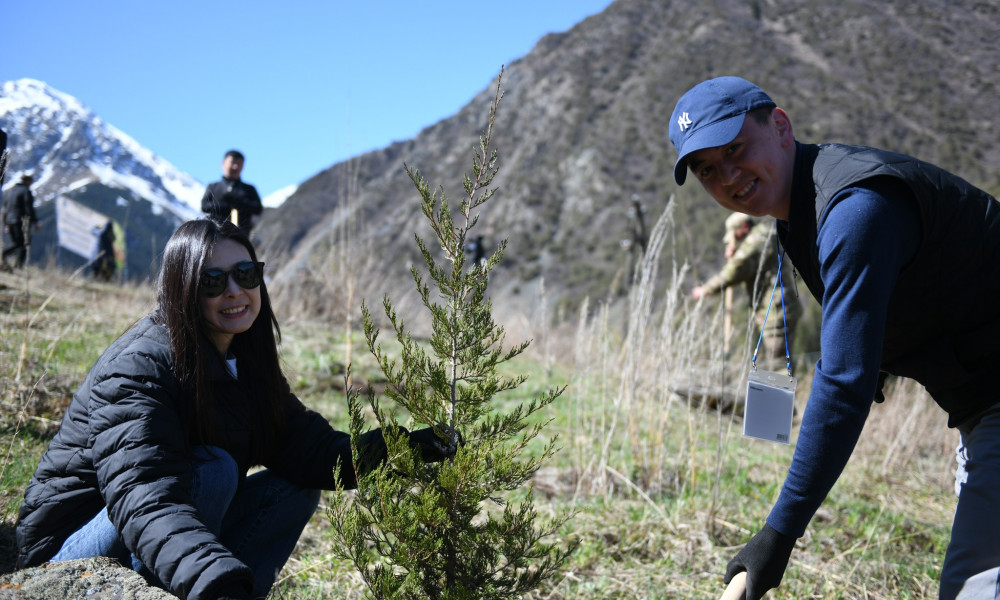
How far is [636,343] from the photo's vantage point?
3896mm

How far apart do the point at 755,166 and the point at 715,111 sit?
0.51 ft

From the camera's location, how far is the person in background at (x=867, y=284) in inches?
53.9

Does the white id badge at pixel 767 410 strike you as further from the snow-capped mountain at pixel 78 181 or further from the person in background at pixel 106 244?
the person in background at pixel 106 244

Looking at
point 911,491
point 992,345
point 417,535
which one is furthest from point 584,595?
point 911,491

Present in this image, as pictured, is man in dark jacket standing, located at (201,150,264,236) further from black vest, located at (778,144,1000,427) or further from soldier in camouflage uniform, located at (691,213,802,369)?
black vest, located at (778,144,1000,427)

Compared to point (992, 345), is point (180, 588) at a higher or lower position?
lower

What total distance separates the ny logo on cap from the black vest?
27 centimetres

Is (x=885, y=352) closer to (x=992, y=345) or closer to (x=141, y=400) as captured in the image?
(x=992, y=345)

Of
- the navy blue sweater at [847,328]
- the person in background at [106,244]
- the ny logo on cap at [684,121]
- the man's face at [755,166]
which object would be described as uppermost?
the person in background at [106,244]

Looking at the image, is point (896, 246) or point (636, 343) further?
point (636, 343)

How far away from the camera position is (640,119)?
1784 inches

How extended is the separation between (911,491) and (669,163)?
121 feet

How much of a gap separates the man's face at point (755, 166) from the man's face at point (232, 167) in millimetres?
6059

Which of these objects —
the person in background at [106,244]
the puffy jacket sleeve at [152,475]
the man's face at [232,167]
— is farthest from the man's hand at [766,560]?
the person in background at [106,244]
